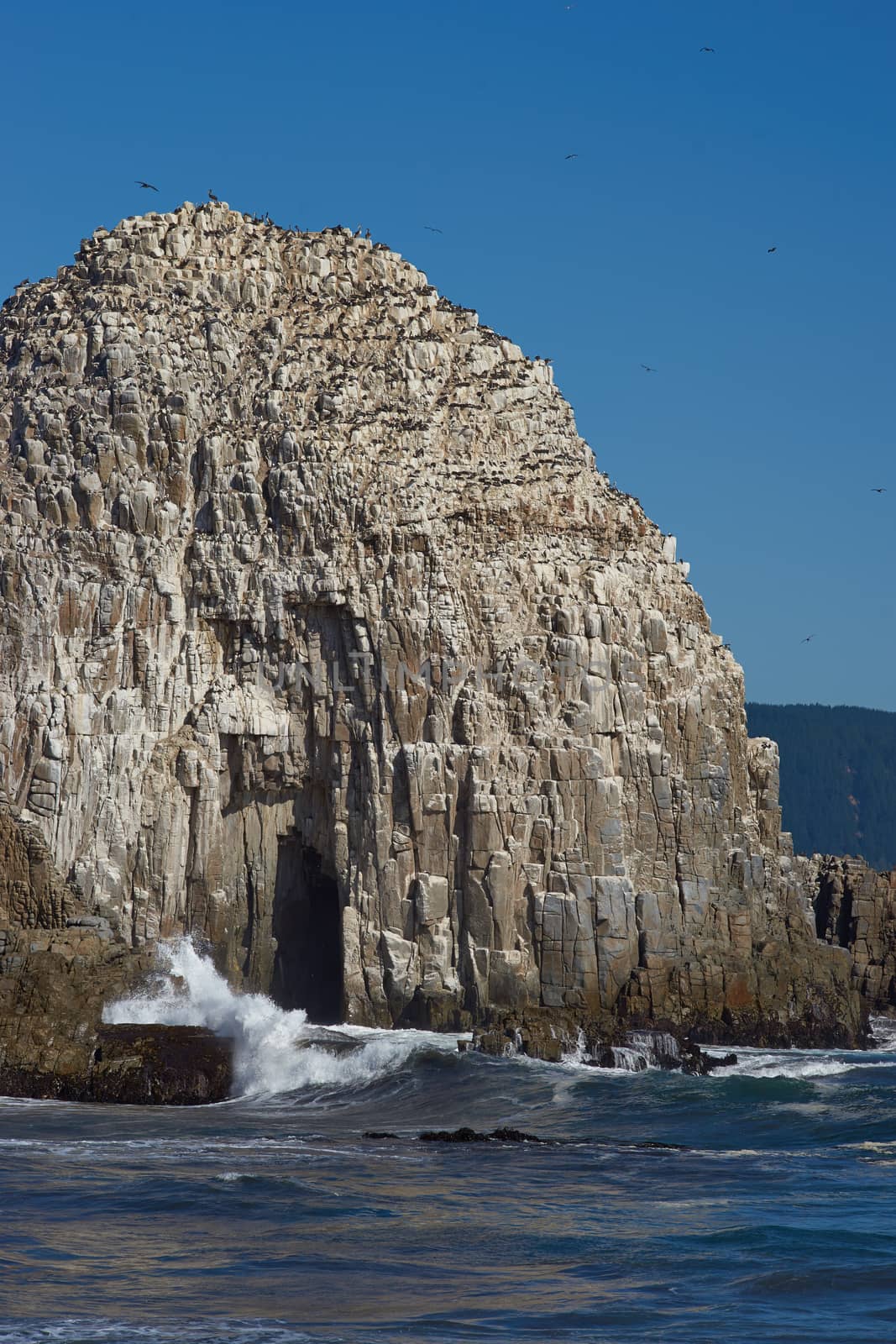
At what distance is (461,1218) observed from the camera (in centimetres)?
3397

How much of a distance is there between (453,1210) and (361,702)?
28533 millimetres

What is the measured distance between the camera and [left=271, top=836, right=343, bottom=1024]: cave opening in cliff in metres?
63.4

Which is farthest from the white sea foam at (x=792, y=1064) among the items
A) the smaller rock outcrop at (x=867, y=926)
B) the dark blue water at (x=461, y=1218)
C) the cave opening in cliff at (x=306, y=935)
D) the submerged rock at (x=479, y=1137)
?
the smaller rock outcrop at (x=867, y=926)

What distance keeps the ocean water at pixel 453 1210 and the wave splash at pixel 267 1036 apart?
157 millimetres

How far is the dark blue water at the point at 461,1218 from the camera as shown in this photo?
27.1 metres

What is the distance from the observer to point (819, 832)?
164375 mm

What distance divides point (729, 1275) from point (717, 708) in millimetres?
36940

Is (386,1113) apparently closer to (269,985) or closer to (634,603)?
(269,985)

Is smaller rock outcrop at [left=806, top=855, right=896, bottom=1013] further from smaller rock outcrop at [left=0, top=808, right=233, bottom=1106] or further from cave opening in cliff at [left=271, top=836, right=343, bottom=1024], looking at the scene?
smaller rock outcrop at [left=0, top=808, right=233, bottom=1106]

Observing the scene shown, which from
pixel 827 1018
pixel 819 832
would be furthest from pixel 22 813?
pixel 819 832

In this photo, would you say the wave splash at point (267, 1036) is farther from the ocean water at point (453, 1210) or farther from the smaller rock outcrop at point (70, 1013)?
the smaller rock outcrop at point (70, 1013)

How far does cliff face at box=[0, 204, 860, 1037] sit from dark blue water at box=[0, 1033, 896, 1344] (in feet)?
31.6

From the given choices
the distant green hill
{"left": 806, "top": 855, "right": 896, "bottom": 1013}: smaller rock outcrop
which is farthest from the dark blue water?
the distant green hill

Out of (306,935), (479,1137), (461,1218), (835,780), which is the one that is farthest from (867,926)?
(835,780)
